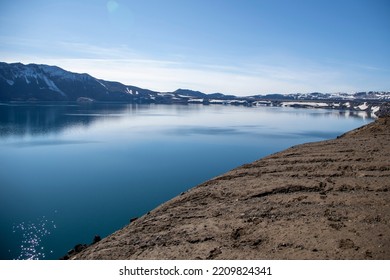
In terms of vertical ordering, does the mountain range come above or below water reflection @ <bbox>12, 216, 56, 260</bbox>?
above

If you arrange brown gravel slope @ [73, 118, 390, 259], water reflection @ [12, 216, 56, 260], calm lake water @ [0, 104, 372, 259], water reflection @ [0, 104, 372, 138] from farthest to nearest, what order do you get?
water reflection @ [0, 104, 372, 138]
calm lake water @ [0, 104, 372, 259]
water reflection @ [12, 216, 56, 260]
brown gravel slope @ [73, 118, 390, 259]

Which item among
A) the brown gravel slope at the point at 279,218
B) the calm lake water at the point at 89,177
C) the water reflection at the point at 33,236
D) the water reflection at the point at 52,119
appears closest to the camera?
the brown gravel slope at the point at 279,218

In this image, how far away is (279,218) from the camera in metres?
6.82

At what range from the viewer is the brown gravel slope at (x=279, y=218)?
5.49m

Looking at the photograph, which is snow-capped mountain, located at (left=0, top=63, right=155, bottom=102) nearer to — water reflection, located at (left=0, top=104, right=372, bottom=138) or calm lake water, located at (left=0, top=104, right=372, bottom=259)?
water reflection, located at (left=0, top=104, right=372, bottom=138)

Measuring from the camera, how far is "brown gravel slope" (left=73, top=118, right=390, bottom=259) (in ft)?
18.0

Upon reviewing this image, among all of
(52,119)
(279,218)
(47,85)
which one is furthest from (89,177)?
(47,85)

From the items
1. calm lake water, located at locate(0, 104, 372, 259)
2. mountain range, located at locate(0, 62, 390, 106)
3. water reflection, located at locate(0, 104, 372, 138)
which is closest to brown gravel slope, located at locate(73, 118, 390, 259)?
calm lake water, located at locate(0, 104, 372, 259)

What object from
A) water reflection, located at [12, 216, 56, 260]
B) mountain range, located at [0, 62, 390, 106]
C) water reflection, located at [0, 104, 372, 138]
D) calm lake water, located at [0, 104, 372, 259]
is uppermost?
mountain range, located at [0, 62, 390, 106]

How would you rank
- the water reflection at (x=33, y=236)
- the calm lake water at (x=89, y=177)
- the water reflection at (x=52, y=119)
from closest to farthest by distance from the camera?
the water reflection at (x=33, y=236), the calm lake water at (x=89, y=177), the water reflection at (x=52, y=119)

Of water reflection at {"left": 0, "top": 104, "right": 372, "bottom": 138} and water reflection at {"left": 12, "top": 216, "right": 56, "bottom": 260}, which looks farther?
water reflection at {"left": 0, "top": 104, "right": 372, "bottom": 138}

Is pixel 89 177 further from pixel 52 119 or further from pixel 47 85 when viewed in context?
pixel 47 85

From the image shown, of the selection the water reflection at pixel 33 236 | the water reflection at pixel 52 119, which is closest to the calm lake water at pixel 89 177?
the water reflection at pixel 33 236

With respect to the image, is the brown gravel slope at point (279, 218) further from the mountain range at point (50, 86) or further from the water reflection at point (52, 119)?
the mountain range at point (50, 86)
